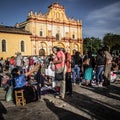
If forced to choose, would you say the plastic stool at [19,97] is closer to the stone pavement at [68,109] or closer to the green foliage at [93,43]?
the stone pavement at [68,109]

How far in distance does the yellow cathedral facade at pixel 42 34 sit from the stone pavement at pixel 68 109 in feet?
136

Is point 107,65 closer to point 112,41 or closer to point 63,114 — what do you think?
point 63,114

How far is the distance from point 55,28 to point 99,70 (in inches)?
1823

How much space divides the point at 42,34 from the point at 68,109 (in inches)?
1910

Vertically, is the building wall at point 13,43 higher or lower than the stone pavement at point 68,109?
higher

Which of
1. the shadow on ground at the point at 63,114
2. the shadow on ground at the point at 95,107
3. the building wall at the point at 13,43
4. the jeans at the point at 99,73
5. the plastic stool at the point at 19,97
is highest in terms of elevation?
the building wall at the point at 13,43

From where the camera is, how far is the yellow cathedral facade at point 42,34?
4869cm

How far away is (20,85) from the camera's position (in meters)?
7.87

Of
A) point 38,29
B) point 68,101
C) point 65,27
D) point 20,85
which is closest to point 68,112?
point 68,101

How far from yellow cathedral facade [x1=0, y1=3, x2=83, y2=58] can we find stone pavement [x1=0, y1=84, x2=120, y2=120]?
41.3 metres

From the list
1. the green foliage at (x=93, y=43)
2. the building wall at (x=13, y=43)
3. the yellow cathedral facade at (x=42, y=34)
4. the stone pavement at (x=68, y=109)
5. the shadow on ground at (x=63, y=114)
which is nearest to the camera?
the shadow on ground at (x=63, y=114)

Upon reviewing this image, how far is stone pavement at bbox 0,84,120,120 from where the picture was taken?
599cm

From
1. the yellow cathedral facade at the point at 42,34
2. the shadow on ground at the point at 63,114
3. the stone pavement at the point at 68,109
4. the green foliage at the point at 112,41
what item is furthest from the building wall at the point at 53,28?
the shadow on ground at the point at 63,114

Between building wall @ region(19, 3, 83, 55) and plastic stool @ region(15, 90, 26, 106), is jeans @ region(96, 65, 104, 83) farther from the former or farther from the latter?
building wall @ region(19, 3, 83, 55)
